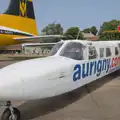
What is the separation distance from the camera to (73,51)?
263 inches

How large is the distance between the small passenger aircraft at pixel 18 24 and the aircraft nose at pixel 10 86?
18988mm

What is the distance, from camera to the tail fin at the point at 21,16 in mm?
24250

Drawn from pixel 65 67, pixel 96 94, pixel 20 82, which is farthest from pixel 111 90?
pixel 20 82

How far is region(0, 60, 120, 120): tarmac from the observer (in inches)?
216

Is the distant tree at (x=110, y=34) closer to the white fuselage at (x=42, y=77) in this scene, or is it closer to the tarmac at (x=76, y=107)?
the tarmac at (x=76, y=107)

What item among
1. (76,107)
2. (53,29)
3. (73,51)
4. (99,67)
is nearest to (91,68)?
Answer: (99,67)

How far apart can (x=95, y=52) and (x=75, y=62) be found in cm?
174

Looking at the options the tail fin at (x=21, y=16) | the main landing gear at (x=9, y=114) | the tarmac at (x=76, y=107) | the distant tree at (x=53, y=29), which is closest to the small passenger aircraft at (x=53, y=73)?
the main landing gear at (x=9, y=114)

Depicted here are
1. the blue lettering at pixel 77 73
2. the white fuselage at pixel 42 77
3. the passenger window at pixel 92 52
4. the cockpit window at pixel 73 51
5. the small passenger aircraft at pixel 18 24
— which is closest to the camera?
the white fuselage at pixel 42 77

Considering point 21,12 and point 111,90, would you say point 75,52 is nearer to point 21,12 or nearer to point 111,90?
point 111,90

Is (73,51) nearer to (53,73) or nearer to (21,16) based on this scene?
(53,73)

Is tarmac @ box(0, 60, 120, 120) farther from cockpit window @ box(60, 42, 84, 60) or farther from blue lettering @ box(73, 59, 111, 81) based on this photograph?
cockpit window @ box(60, 42, 84, 60)

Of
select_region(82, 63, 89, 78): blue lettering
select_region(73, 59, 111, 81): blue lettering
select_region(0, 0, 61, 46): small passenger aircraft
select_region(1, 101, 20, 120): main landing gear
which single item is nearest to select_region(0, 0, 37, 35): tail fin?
select_region(0, 0, 61, 46): small passenger aircraft

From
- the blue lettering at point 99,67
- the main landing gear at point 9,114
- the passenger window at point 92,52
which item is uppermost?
the passenger window at point 92,52
